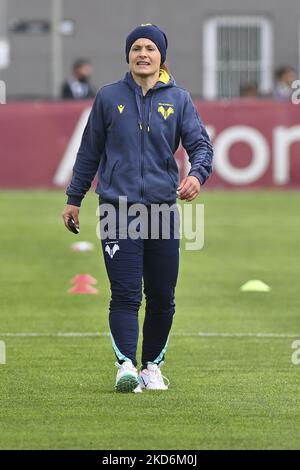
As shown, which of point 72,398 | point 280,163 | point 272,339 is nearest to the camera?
point 72,398

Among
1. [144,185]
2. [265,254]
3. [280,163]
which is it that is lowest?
[144,185]

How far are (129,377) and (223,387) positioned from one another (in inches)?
28.0

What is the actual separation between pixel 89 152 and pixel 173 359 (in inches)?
81.6

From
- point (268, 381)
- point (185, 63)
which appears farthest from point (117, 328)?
point (185, 63)

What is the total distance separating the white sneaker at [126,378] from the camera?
920 centimetres

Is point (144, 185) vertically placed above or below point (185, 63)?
below

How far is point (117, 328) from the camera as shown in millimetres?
9312

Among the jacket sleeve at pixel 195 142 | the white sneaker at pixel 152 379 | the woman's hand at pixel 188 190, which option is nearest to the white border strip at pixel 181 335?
the white sneaker at pixel 152 379

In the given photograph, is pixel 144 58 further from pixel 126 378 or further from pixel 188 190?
pixel 126 378

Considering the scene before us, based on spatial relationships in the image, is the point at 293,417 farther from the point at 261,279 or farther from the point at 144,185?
the point at 261,279

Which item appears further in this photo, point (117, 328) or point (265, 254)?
point (265, 254)

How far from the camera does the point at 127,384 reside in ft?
30.3

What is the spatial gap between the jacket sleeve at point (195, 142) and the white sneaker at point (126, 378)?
116cm

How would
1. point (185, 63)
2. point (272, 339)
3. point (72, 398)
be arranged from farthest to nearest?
point (185, 63) < point (272, 339) < point (72, 398)
